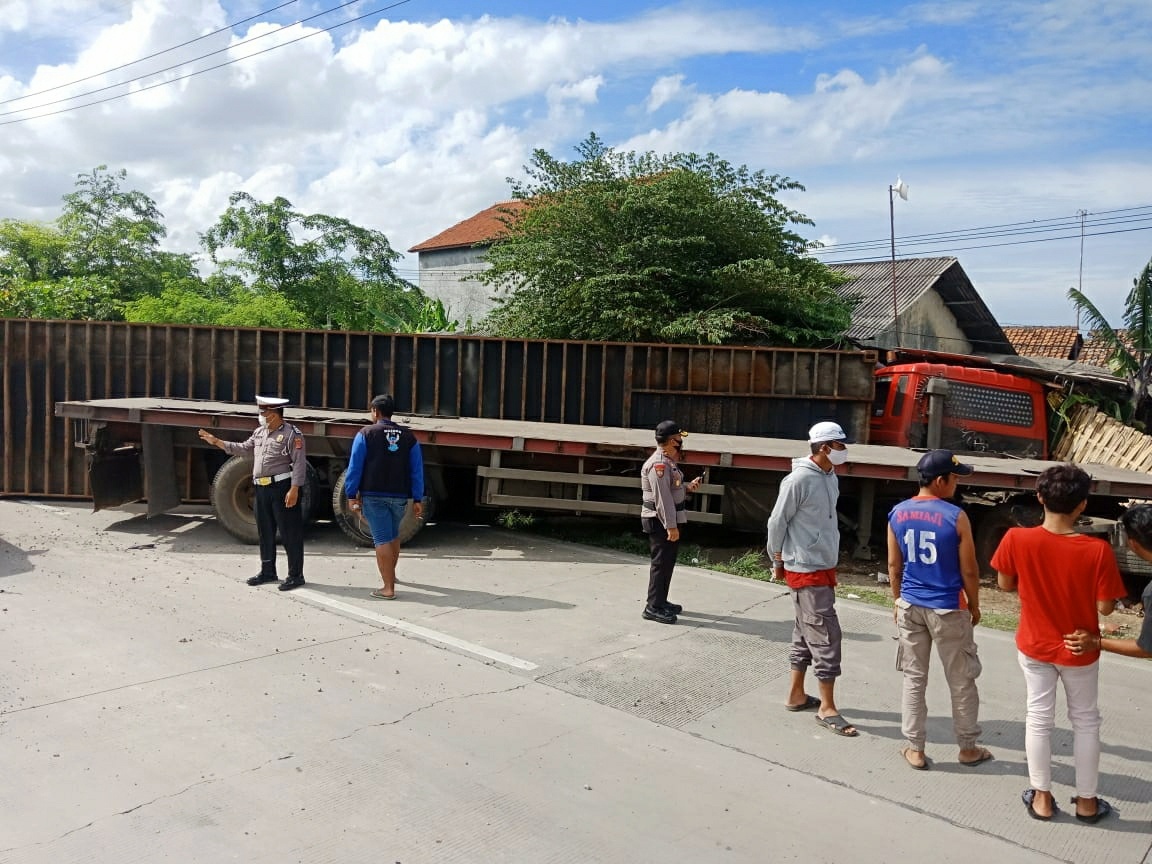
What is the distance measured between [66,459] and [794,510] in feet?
33.8

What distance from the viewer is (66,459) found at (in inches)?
456

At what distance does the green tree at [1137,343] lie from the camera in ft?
52.6

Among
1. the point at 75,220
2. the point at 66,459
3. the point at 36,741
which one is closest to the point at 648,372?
the point at 66,459

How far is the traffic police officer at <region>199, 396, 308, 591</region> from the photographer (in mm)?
7598

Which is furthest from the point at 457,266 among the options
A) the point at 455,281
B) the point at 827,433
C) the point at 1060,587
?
the point at 1060,587

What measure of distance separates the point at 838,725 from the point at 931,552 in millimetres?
1217

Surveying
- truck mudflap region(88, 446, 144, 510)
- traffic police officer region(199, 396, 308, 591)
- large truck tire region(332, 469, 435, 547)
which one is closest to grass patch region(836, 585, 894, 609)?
large truck tire region(332, 469, 435, 547)

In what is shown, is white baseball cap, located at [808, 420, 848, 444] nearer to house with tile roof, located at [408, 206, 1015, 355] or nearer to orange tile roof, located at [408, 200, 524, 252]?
house with tile roof, located at [408, 206, 1015, 355]

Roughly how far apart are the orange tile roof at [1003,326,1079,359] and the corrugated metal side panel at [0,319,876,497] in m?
18.0

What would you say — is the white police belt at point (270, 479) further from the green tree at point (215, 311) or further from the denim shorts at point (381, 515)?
the green tree at point (215, 311)

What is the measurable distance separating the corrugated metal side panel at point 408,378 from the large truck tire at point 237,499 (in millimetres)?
2761

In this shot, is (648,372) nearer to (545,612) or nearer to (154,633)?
(545,612)

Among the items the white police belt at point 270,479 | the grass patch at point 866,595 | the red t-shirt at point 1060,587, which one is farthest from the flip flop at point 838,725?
the white police belt at point 270,479

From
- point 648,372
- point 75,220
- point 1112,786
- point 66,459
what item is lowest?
point 1112,786
